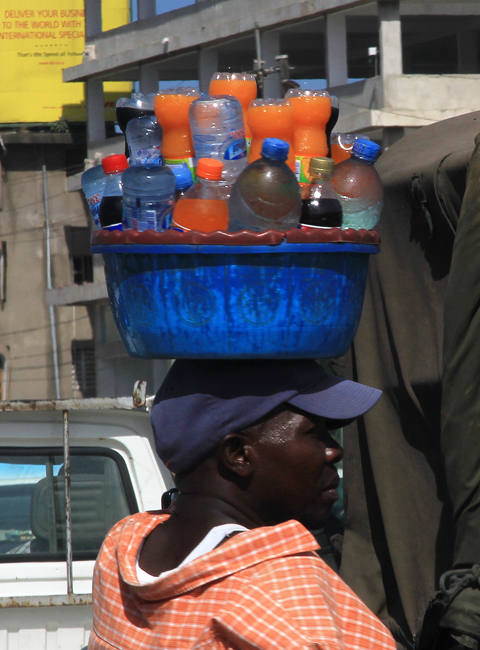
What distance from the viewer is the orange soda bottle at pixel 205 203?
1623 mm

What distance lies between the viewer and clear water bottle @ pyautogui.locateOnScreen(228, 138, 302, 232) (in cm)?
154

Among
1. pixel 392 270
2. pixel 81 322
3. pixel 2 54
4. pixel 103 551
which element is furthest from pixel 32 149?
pixel 103 551

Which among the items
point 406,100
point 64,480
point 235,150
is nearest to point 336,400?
point 235,150

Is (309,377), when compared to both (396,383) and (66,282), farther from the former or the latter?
(66,282)

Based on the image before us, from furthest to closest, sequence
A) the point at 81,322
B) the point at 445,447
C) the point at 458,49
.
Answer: the point at 81,322 → the point at 458,49 → the point at 445,447

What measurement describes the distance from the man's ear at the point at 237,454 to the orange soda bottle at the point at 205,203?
430 mm

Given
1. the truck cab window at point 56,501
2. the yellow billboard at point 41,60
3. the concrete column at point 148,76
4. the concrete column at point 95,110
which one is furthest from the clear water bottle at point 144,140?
the yellow billboard at point 41,60

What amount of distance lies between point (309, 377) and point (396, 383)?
6.61 ft

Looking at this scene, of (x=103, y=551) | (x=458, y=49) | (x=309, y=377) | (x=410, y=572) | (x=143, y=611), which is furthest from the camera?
(x=458, y=49)

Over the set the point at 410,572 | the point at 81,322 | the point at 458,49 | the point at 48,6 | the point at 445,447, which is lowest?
the point at 81,322

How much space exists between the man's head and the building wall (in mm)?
22677

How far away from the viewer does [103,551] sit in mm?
1677

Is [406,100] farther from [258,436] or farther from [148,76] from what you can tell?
[258,436]

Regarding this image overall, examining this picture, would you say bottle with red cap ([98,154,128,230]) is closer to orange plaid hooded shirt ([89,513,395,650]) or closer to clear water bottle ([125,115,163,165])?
clear water bottle ([125,115,163,165])
